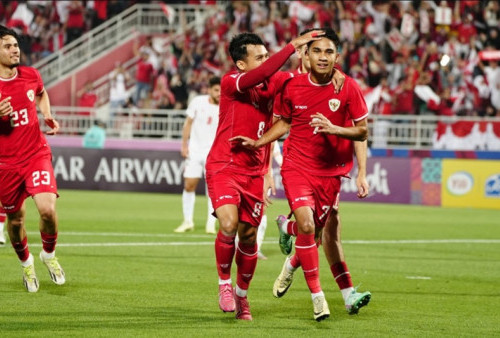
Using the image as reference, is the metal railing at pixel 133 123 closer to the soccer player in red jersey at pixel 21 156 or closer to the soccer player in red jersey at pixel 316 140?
the soccer player in red jersey at pixel 21 156

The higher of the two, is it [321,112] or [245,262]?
[321,112]

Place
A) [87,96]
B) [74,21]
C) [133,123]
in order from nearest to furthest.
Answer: [133,123] < [87,96] < [74,21]

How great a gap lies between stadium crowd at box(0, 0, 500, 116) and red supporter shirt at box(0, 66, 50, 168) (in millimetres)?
17834

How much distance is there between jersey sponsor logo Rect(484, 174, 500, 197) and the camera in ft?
84.2

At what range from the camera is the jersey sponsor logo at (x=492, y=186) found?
1010 inches

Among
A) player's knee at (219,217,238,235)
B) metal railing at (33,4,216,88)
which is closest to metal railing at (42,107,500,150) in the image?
metal railing at (33,4,216,88)

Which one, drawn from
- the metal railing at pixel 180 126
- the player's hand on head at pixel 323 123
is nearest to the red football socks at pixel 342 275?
the player's hand on head at pixel 323 123

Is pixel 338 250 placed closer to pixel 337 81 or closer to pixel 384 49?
pixel 337 81

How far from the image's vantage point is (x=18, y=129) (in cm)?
1092

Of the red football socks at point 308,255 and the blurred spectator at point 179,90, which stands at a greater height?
the red football socks at point 308,255

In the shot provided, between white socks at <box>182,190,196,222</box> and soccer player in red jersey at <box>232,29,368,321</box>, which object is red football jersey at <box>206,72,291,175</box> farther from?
white socks at <box>182,190,196,222</box>

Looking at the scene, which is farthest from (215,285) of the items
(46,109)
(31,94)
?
(31,94)

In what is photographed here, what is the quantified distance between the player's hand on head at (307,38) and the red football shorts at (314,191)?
1.27 meters

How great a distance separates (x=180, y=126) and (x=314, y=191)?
20688 millimetres
